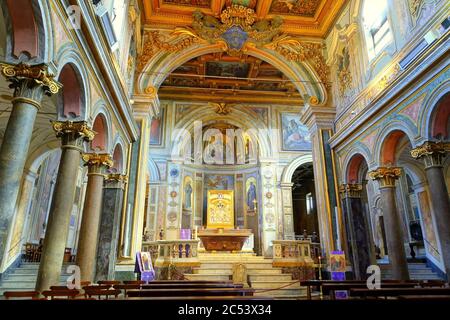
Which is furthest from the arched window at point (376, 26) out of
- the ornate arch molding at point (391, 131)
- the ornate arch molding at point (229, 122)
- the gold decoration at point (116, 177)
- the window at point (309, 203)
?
the window at point (309, 203)

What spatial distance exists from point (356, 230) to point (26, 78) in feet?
33.8

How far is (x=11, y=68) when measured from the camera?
A: 4676 millimetres

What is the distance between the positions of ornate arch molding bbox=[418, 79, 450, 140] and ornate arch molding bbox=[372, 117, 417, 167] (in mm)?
321

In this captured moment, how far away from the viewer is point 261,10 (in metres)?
13.0

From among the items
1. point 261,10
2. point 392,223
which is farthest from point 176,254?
point 261,10

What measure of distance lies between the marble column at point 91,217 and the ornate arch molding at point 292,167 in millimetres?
12187

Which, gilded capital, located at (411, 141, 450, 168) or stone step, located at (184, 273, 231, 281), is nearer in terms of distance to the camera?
gilded capital, located at (411, 141, 450, 168)

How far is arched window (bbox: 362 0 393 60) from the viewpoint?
9.61 meters

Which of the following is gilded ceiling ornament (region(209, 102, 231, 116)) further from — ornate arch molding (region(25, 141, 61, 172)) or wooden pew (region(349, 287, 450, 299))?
wooden pew (region(349, 287, 450, 299))

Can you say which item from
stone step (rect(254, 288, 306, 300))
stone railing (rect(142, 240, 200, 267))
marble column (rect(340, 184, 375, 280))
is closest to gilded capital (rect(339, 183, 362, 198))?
marble column (rect(340, 184, 375, 280))

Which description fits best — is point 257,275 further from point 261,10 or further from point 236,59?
point 236,59

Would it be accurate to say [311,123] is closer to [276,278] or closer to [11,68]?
[276,278]

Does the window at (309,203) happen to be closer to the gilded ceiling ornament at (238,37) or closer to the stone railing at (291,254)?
the stone railing at (291,254)

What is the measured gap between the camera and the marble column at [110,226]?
30.0ft
